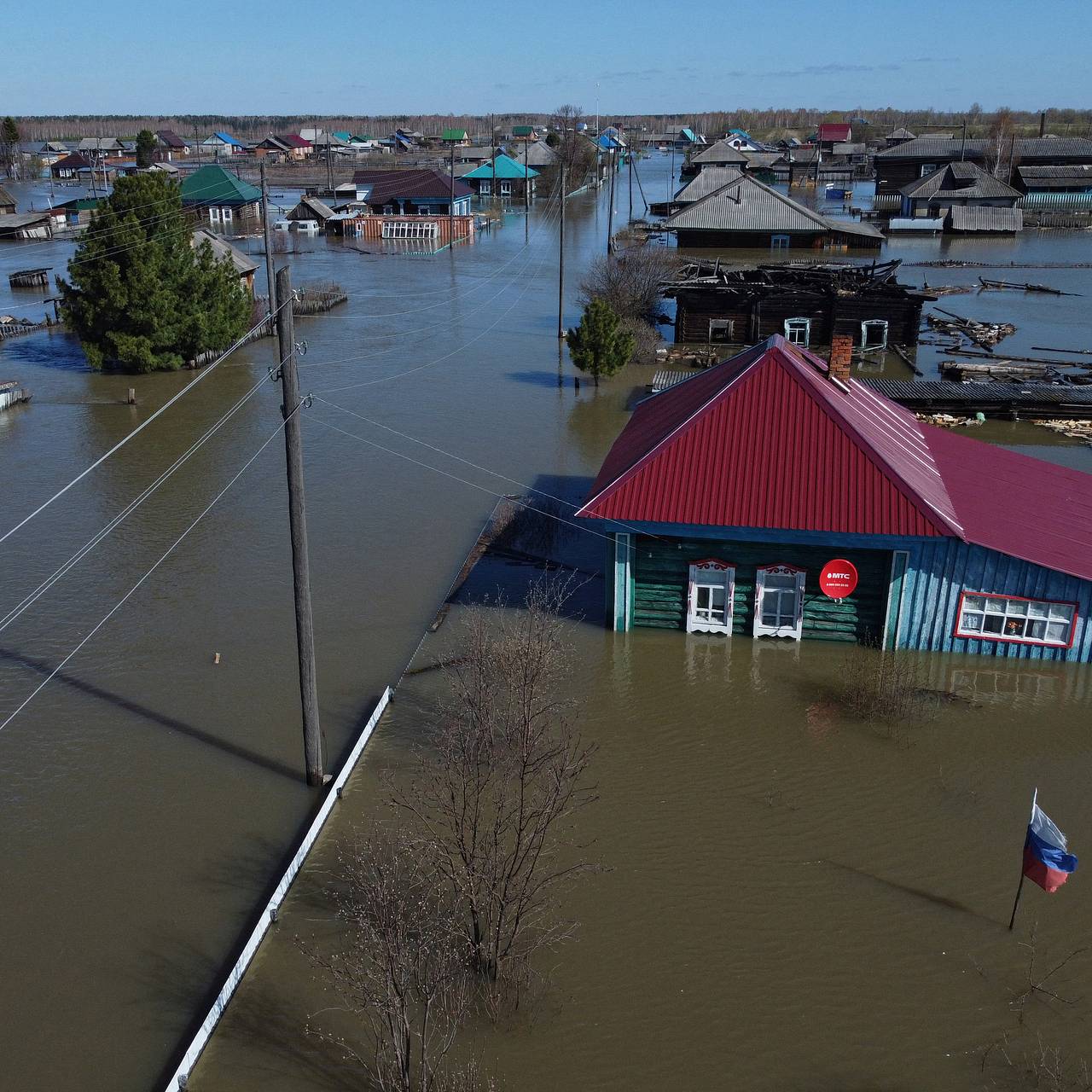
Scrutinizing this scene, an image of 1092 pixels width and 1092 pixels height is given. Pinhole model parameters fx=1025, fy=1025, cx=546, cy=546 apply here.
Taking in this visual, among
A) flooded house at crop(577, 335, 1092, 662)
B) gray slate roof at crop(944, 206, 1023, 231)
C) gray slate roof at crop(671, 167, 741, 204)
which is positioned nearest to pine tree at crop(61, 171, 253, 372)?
flooded house at crop(577, 335, 1092, 662)

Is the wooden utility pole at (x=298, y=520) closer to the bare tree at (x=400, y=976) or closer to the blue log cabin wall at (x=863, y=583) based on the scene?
the bare tree at (x=400, y=976)

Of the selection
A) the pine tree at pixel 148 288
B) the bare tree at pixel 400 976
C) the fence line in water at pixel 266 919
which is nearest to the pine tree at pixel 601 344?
the pine tree at pixel 148 288

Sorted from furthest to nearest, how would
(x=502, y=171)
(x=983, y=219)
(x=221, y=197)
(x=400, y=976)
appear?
(x=502, y=171)
(x=221, y=197)
(x=983, y=219)
(x=400, y=976)

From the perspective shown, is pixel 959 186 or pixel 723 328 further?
pixel 959 186

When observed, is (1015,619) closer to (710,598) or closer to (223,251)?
(710,598)

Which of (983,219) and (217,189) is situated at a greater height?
(217,189)

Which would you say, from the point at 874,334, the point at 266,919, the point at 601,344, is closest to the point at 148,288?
the point at 601,344

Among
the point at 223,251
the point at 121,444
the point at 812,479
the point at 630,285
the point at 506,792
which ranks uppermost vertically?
the point at 223,251
